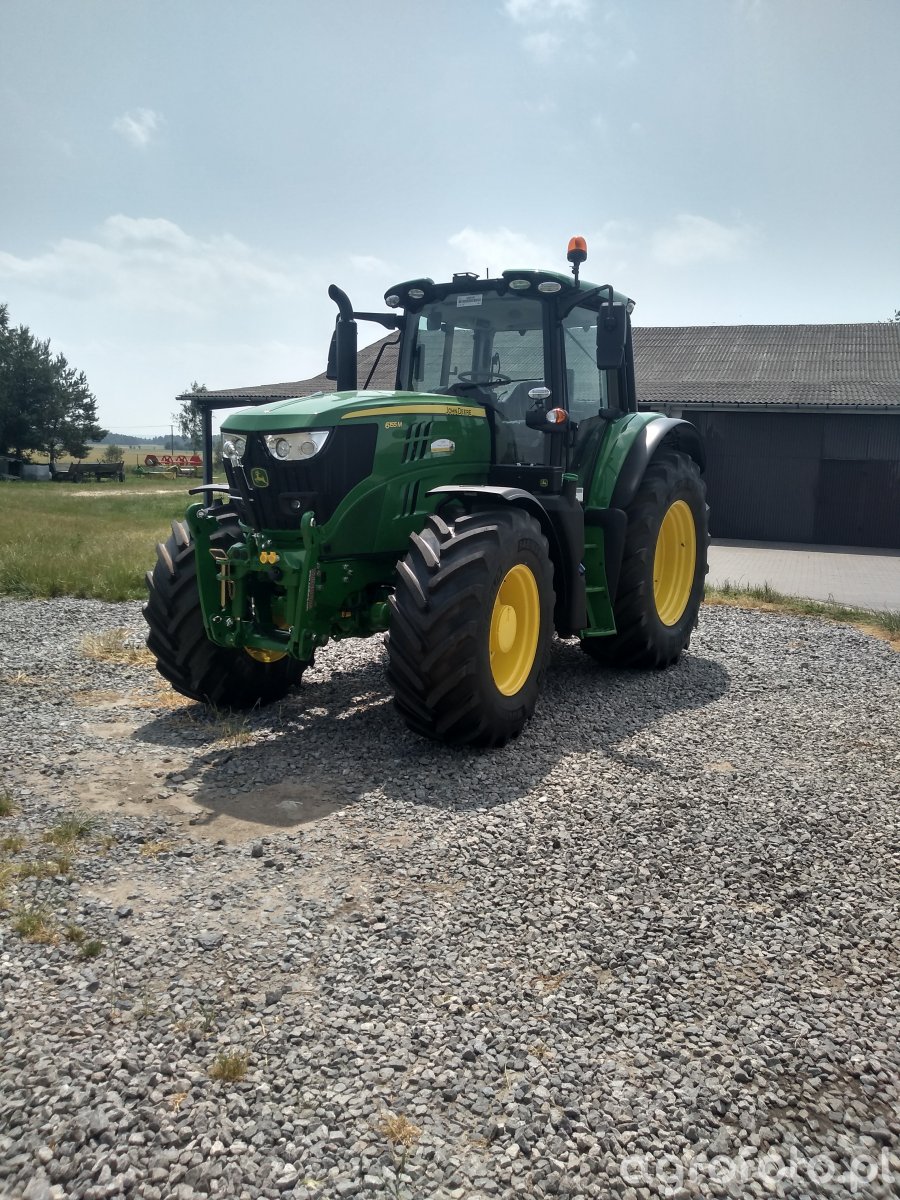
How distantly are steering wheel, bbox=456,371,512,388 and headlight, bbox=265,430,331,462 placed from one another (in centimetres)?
150

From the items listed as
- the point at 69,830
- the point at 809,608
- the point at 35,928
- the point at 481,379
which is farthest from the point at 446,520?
the point at 809,608

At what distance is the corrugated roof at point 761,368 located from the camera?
19.8m

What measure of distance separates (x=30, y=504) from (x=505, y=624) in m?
25.4

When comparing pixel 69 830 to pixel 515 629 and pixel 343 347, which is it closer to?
pixel 515 629

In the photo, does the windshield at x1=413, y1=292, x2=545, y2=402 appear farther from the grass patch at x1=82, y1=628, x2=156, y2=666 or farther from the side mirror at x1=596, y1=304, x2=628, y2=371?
the grass patch at x1=82, y1=628, x2=156, y2=666

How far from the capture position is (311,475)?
5.36 meters

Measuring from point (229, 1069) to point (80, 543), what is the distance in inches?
528

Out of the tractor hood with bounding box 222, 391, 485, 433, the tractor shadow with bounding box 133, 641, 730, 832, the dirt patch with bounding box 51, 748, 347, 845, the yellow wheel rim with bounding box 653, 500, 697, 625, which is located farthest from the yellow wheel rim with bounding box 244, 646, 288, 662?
the yellow wheel rim with bounding box 653, 500, 697, 625

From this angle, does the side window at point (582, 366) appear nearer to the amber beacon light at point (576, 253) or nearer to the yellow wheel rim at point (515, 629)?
the amber beacon light at point (576, 253)

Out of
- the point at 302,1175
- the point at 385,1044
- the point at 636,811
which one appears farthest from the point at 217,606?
the point at 302,1175

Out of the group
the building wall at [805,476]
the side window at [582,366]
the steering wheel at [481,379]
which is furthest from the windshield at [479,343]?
the building wall at [805,476]

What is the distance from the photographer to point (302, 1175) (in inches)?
91.4

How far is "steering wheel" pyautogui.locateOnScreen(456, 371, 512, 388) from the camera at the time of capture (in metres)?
6.47

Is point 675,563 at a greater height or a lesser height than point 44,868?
greater
